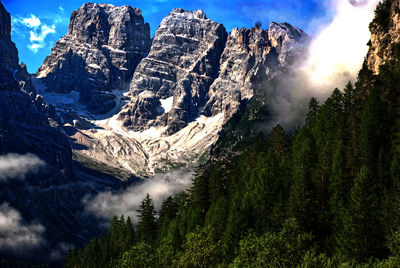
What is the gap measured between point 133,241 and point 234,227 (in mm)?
55113

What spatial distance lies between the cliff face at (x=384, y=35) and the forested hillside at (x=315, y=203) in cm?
72

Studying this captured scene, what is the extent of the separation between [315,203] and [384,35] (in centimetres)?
6045

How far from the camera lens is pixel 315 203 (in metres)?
77.7

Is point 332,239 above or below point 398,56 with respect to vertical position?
below

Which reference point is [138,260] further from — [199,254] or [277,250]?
[277,250]

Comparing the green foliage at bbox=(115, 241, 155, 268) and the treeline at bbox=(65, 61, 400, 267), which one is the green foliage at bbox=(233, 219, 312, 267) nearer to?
the treeline at bbox=(65, 61, 400, 267)

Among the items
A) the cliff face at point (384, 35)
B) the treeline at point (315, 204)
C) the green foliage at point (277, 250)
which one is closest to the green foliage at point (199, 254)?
the treeline at point (315, 204)

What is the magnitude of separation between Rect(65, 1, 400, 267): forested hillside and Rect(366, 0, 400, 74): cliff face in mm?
717

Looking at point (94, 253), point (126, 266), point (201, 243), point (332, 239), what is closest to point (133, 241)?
point (94, 253)

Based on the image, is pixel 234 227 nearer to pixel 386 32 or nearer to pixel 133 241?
pixel 133 241

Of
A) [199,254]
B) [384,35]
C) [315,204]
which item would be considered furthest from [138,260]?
[384,35]

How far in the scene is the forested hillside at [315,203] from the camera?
62.0 metres

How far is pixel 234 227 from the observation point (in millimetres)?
79312

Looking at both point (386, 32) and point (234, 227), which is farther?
point (386, 32)
